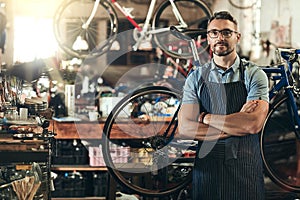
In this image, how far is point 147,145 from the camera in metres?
5.31

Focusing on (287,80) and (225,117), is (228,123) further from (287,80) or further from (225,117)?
(287,80)

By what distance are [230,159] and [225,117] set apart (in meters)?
0.38

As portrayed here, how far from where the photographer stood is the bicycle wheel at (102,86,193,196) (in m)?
5.20

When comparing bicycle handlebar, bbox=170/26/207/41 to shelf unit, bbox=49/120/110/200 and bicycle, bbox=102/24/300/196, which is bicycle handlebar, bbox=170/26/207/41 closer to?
bicycle, bbox=102/24/300/196

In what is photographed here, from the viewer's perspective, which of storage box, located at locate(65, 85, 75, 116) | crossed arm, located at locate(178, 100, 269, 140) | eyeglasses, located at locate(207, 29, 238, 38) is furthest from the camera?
storage box, located at locate(65, 85, 75, 116)

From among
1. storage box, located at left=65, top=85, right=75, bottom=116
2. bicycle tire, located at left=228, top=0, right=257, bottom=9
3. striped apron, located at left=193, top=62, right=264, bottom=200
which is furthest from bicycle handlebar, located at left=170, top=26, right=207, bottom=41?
bicycle tire, located at left=228, top=0, right=257, bottom=9

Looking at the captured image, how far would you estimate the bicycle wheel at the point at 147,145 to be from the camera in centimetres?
520

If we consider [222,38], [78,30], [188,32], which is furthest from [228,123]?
[78,30]

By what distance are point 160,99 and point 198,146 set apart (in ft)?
2.83

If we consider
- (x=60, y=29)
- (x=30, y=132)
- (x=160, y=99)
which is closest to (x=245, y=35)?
(x=60, y=29)

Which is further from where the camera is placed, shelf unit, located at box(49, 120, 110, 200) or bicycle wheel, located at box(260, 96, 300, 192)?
bicycle wheel, located at box(260, 96, 300, 192)

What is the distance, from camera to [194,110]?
4797 mm

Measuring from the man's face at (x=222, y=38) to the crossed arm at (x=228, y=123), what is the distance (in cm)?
50

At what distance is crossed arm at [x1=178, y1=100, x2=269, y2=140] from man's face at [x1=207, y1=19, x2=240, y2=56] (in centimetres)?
50
